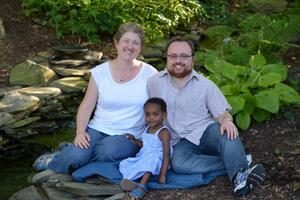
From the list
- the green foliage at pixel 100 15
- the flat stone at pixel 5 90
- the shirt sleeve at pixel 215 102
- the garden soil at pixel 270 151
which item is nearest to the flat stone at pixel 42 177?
the garden soil at pixel 270 151

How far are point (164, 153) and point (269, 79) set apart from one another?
1.54 metres

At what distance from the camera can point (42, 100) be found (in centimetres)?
616

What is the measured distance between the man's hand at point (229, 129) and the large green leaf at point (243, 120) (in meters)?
0.77

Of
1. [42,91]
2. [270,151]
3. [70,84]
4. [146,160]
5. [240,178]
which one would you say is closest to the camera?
[240,178]

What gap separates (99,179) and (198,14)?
5.34 m

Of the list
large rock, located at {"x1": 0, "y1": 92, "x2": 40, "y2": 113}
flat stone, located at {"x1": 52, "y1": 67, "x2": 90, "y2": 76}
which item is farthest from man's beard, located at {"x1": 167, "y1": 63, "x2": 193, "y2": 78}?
flat stone, located at {"x1": 52, "y1": 67, "x2": 90, "y2": 76}

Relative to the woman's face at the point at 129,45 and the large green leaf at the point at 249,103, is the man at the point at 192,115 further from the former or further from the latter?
the large green leaf at the point at 249,103

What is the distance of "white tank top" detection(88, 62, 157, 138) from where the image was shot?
446 cm

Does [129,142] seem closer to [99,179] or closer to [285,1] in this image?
[99,179]

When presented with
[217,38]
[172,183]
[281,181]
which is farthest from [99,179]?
[217,38]

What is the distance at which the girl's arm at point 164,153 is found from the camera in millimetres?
4203

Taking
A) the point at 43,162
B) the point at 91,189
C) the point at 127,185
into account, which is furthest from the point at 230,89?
the point at 43,162

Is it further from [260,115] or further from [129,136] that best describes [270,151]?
[129,136]

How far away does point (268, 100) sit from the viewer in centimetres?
507
